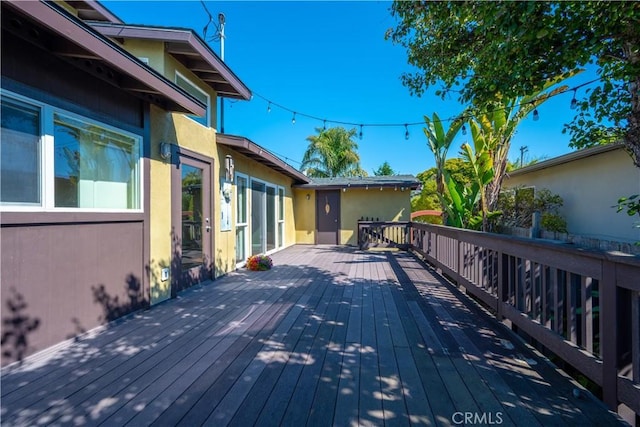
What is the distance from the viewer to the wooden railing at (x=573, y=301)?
5.42 ft

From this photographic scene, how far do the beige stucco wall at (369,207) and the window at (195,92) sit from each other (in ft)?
20.3

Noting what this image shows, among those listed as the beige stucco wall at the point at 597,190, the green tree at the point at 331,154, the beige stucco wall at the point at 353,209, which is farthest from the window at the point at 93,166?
the green tree at the point at 331,154

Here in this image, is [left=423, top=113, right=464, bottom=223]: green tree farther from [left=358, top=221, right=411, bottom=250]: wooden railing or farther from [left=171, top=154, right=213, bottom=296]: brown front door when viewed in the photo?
[left=171, top=154, right=213, bottom=296]: brown front door

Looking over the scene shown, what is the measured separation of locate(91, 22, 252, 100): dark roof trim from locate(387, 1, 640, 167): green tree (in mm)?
2770

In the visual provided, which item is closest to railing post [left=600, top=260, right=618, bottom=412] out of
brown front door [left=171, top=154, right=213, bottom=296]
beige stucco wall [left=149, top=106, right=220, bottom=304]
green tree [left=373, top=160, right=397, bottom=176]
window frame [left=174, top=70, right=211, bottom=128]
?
beige stucco wall [left=149, top=106, right=220, bottom=304]

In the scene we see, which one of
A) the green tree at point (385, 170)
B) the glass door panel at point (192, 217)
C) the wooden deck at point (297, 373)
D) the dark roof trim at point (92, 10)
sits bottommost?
the wooden deck at point (297, 373)

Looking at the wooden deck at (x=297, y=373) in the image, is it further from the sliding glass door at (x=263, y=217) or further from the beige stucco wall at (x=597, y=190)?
the beige stucco wall at (x=597, y=190)

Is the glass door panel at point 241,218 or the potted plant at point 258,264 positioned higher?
the glass door panel at point 241,218

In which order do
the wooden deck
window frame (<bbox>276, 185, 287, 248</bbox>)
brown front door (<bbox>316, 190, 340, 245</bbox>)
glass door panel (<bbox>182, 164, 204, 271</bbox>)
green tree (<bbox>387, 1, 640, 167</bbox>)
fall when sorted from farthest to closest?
1. brown front door (<bbox>316, 190, 340, 245</bbox>)
2. window frame (<bbox>276, 185, 287, 248</bbox>)
3. glass door panel (<bbox>182, 164, 204, 271</bbox>)
4. green tree (<bbox>387, 1, 640, 167</bbox>)
5. the wooden deck

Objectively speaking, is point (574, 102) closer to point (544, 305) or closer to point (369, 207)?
point (544, 305)

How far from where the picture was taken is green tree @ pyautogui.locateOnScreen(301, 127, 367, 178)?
17906 mm

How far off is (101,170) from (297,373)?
3.03 meters

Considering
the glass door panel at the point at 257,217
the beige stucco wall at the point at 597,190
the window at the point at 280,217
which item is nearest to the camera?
the beige stucco wall at the point at 597,190

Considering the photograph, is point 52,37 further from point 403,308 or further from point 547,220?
point 547,220
